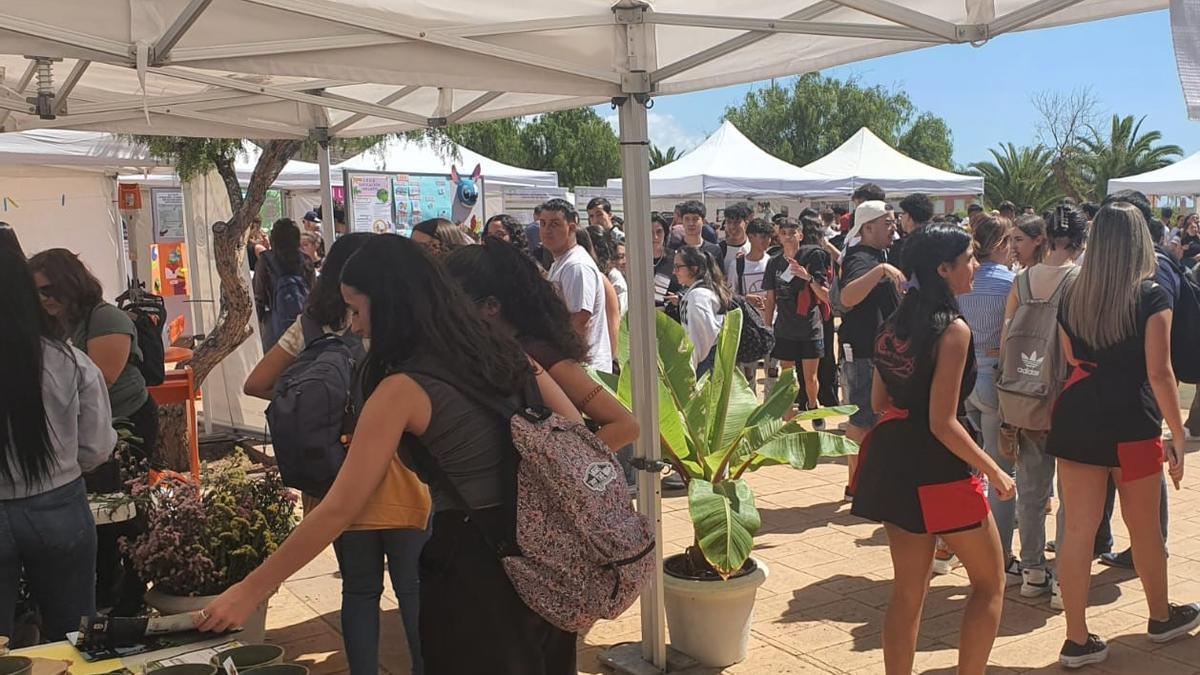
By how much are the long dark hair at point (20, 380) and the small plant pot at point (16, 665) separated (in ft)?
3.22

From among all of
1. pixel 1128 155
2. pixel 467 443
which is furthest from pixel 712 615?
pixel 1128 155

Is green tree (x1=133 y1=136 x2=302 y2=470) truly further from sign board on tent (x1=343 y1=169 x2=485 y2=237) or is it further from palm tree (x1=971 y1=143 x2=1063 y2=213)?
palm tree (x1=971 y1=143 x2=1063 y2=213)

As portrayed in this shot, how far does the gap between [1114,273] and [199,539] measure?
11.9 feet

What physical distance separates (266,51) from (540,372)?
161cm

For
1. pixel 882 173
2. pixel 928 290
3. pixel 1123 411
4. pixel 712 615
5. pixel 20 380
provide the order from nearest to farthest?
1. pixel 20 380
2. pixel 928 290
3. pixel 1123 411
4. pixel 712 615
5. pixel 882 173

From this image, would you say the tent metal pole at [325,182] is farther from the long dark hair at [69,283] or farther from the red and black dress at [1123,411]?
the red and black dress at [1123,411]

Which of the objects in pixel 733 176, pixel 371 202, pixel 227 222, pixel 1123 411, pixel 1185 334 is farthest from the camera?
pixel 733 176

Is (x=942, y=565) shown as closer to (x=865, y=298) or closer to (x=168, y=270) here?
(x=865, y=298)

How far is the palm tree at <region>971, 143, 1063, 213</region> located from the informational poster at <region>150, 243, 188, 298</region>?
43.0 meters

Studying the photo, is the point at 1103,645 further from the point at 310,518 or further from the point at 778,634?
the point at 310,518

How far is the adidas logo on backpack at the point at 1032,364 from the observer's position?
473 cm

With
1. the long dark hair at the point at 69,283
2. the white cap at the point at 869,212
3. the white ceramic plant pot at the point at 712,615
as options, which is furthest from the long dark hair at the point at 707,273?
the long dark hair at the point at 69,283

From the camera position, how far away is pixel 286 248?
24.2 feet

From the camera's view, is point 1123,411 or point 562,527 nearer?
point 562,527
